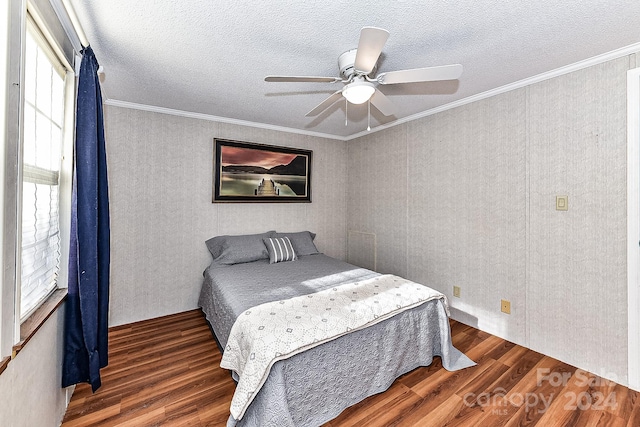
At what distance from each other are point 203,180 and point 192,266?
1.02m

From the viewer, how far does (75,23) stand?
1.52 m

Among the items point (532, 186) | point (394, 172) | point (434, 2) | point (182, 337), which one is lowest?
point (182, 337)

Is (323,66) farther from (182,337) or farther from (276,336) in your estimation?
(182,337)

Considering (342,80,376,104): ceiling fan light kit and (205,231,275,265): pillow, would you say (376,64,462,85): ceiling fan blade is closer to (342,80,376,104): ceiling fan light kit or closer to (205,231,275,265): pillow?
(342,80,376,104): ceiling fan light kit

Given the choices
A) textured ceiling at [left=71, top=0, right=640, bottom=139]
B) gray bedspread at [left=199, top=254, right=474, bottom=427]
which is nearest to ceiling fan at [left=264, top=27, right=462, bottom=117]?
textured ceiling at [left=71, top=0, right=640, bottom=139]

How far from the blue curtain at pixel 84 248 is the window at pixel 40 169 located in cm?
11

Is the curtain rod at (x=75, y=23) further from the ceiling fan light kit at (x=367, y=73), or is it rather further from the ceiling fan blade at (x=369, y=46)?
the ceiling fan blade at (x=369, y=46)

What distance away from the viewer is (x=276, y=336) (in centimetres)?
160

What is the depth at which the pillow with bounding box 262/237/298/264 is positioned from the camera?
3.26 m

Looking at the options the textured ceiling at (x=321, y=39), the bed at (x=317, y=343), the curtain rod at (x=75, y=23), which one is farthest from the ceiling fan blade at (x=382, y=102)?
the curtain rod at (x=75, y=23)

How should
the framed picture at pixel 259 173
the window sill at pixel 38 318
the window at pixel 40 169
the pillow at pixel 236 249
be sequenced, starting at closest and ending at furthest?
the window sill at pixel 38 318, the window at pixel 40 169, the pillow at pixel 236 249, the framed picture at pixel 259 173

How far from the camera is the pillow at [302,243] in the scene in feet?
11.9

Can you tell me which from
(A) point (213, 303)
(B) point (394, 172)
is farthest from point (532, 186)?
(A) point (213, 303)

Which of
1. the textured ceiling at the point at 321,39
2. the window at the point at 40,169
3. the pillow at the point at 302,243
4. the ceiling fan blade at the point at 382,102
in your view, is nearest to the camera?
the window at the point at 40,169
